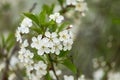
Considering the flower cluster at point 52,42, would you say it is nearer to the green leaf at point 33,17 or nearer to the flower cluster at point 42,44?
the flower cluster at point 42,44

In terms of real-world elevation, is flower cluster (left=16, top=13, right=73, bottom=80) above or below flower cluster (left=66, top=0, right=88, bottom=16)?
below

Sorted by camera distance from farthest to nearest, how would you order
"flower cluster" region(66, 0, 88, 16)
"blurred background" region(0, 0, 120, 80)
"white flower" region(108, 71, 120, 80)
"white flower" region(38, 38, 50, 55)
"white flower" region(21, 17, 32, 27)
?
"blurred background" region(0, 0, 120, 80) → "white flower" region(108, 71, 120, 80) → "flower cluster" region(66, 0, 88, 16) → "white flower" region(21, 17, 32, 27) → "white flower" region(38, 38, 50, 55)

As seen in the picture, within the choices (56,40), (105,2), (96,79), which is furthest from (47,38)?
(105,2)

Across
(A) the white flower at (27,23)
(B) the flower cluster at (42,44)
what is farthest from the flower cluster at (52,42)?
(A) the white flower at (27,23)

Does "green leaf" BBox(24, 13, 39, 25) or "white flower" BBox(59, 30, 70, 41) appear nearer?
"white flower" BBox(59, 30, 70, 41)

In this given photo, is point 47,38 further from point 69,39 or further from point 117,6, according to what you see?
point 117,6

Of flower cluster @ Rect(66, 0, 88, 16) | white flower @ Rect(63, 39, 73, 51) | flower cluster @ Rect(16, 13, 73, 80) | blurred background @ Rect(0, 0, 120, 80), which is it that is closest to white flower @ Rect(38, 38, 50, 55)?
flower cluster @ Rect(16, 13, 73, 80)

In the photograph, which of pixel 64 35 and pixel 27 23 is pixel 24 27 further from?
pixel 64 35

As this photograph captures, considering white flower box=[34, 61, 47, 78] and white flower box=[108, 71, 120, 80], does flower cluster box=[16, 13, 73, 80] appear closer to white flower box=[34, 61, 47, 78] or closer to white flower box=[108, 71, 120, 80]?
white flower box=[34, 61, 47, 78]
